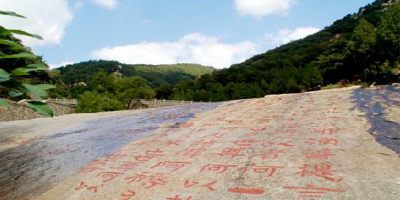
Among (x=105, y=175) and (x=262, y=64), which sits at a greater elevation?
(x=262, y=64)

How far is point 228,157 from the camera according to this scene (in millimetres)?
3340

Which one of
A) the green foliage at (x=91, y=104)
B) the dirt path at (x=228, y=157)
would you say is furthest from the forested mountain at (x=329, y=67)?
the dirt path at (x=228, y=157)

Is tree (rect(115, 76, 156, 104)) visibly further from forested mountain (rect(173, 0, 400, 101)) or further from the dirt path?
the dirt path

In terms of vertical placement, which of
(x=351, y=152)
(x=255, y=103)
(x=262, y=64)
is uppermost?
(x=262, y=64)

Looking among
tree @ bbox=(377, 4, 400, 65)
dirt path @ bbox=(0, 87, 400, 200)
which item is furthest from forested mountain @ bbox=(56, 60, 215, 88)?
dirt path @ bbox=(0, 87, 400, 200)

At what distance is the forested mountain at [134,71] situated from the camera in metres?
80.9

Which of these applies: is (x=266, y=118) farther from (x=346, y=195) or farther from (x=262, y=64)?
(x=262, y=64)

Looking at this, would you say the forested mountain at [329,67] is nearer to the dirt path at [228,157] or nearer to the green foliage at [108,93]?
the green foliage at [108,93]

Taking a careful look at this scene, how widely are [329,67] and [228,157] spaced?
41.1m

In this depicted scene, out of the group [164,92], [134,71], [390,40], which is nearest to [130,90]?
[164,92]

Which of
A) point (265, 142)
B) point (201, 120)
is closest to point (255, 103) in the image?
point (201, 120)

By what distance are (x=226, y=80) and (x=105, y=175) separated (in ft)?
189

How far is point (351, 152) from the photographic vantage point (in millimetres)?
3059

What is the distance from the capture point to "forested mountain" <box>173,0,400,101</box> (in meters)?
31.8
